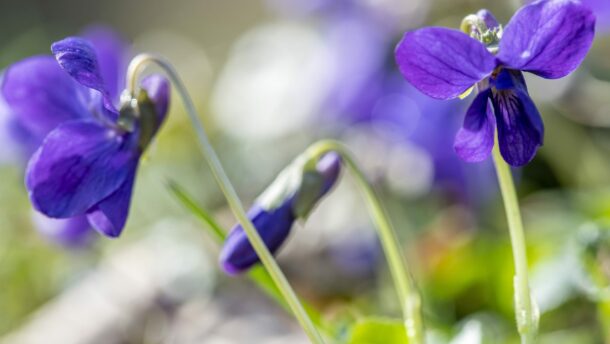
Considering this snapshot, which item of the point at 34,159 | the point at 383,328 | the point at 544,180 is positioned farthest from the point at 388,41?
the point at 34,159

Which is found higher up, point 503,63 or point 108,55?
point 503,63

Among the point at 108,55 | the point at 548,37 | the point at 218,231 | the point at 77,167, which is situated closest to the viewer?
the point at 548,37

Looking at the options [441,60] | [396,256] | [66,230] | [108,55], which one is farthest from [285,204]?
[108,55]

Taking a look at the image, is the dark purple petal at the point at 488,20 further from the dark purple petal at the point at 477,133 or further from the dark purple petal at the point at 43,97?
the dark purple petal at the point at 43,97

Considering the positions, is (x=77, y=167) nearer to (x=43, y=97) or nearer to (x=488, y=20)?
(x=43, y=97)

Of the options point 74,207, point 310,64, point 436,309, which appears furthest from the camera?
point 310,64

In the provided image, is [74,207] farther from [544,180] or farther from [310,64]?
[310,64]
